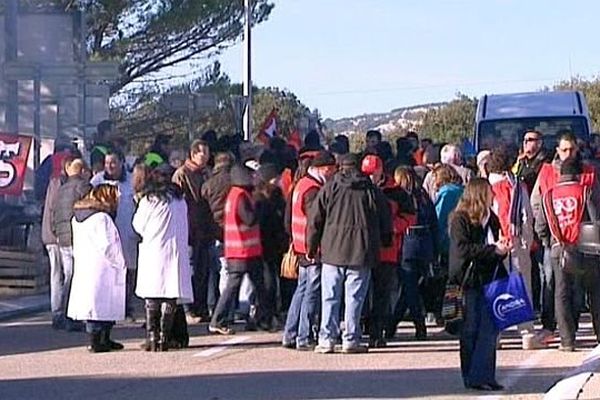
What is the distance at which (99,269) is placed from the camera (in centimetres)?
1546

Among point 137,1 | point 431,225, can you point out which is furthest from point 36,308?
point 137,1

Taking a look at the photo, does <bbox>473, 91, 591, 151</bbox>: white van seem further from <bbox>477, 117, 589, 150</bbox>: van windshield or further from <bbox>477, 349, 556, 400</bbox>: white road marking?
<bbox>477, 349, 556, 400</bbox>: white road marking

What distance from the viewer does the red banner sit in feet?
69.7

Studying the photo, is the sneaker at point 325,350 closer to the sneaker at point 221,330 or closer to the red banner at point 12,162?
the sneaker at point 221,330

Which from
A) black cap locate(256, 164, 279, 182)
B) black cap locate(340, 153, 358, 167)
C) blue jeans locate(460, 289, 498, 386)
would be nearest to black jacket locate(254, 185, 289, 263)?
black cap locate(256, 164, 279, 182)

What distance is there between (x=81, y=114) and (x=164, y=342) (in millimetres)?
13210

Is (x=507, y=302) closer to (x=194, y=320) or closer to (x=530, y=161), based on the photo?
(x=530, y=161)

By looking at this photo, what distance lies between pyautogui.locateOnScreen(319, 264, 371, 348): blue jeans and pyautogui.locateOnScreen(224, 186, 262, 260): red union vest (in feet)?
5.09

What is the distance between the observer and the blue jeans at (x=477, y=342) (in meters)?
12.8

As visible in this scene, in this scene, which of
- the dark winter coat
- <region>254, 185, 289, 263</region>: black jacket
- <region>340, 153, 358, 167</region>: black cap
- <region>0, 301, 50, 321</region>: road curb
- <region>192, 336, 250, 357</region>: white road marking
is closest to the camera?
<region>340, 153, 358, 167</region>: black cap

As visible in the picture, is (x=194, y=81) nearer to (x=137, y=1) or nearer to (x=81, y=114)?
(x=137, y=1)

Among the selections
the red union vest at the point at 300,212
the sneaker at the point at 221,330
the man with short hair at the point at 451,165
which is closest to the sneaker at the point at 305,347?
the red union vest at the point at 300,212

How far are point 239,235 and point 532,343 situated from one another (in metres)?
3.20

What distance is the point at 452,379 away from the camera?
532 inches
